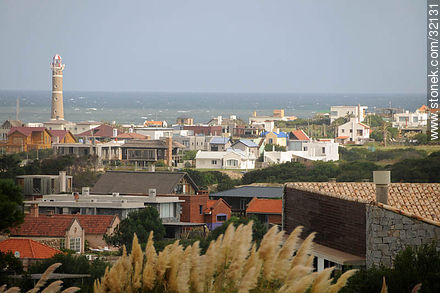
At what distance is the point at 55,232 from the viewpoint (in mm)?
35094

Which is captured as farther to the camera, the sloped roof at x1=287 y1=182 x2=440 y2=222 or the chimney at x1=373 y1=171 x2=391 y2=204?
the sloped roof at x1=287 y1=182 x2=440 y2=222

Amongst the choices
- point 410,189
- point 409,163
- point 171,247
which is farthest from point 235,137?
point 171,247

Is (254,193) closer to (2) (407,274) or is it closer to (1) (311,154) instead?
(2) (407,274)

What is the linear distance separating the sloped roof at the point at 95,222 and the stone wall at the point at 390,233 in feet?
68.8

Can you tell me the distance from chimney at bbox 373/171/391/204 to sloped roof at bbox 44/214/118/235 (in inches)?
771

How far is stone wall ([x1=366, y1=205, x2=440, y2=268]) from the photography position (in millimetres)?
16266

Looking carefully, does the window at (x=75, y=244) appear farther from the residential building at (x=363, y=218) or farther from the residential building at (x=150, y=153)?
the residential building at (x=150, y=153)

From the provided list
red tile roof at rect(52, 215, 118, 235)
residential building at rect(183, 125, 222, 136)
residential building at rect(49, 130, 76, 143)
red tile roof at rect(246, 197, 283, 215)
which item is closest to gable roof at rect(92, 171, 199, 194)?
red tile roof at rect(246, 197, 283, 215)

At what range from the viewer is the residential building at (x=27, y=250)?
2798cm

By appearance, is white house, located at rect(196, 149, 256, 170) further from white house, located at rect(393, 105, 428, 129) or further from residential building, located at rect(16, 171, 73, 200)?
white house, located at rect(393, 105, 428, 129)

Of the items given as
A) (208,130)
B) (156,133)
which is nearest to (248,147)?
(156,133)

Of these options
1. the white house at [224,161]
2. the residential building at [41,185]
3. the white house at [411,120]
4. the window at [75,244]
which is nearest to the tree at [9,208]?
the window at [75,244]

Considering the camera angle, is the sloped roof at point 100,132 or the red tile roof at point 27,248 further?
the sloped roof at point 100,132

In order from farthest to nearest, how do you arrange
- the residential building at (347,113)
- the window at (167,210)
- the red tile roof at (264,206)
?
1. the residential building at (347,113)
2. the window at (167,210)
3. the red tile roof at (264,206)
